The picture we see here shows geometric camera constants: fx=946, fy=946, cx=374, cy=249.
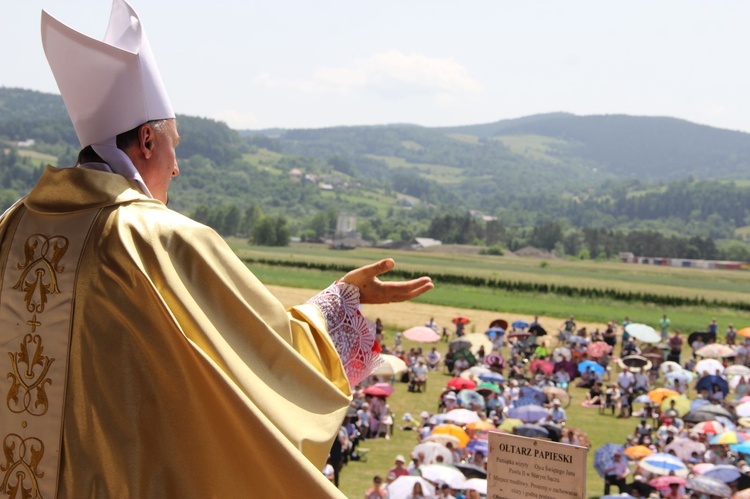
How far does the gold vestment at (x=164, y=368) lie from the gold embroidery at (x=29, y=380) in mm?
13

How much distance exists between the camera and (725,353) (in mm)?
23375

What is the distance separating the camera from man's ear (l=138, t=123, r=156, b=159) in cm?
230

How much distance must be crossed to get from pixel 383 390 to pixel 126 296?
1609 centimetres

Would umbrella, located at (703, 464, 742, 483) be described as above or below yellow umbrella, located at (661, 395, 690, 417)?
above

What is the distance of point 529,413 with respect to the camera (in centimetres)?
1517

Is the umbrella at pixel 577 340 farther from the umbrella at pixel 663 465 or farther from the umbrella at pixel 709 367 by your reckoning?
the umbrella at pixel 663 465

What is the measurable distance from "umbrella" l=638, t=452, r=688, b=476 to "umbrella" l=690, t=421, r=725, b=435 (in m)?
2.19

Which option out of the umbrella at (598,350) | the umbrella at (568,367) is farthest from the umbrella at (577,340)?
the umbrella at (568,367)

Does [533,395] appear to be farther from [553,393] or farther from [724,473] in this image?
[724,473]

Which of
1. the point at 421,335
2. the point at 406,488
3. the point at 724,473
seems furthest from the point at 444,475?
the point at 421,335

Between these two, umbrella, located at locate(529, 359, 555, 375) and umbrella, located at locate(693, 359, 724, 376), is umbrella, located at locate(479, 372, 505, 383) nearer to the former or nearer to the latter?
umbrella, located at locate(529, 359, 555, 375)

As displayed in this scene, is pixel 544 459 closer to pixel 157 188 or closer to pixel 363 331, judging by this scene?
pixel 363 331

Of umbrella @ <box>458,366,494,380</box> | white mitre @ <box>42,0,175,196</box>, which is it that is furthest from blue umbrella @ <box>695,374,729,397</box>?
white mitre @ <box>42,0,175,196</box>

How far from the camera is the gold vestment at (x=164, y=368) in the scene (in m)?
1.96
